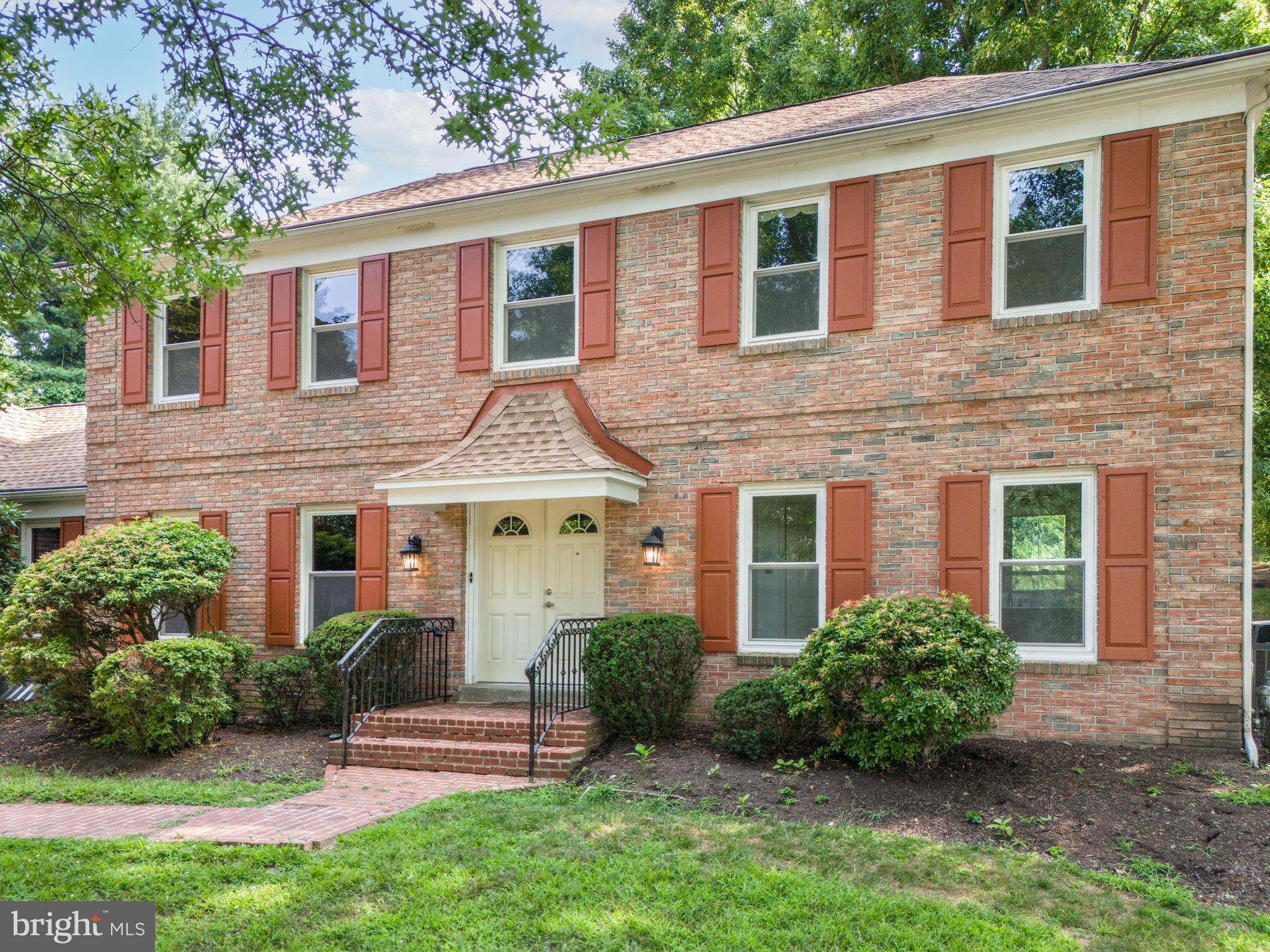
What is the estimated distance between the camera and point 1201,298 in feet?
26.7

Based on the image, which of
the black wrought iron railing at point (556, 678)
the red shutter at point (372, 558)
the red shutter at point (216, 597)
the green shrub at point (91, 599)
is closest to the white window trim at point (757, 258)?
the black wrought iron railing at point (556, 678)

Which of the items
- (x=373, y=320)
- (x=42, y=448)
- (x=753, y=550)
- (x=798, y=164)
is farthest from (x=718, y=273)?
(x=42, y=448)

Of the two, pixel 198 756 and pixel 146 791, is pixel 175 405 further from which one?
pixel 146 791

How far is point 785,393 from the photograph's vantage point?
9594 millimetres

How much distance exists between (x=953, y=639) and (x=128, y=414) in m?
10.6

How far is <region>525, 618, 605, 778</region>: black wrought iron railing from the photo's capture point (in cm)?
827

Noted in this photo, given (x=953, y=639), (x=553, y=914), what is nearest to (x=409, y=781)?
(x=553, y=914)

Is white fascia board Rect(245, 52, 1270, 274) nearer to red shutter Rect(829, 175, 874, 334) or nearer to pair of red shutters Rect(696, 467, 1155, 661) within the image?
red shutter Rect(829, 175, 874, 334)

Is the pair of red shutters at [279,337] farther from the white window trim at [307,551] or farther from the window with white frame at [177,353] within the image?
the white window trim at [307,551]

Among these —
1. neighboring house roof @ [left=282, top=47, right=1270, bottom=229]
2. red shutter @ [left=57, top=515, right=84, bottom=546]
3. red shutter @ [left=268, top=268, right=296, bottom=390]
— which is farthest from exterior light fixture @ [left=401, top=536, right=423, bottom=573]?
red shutter @ [left=57, top=515, right=84, bottom=546]

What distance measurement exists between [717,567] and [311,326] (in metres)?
5.93

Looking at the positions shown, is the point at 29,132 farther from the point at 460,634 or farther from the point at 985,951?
the point at 985,951

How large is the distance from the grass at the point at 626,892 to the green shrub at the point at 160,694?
3226mm

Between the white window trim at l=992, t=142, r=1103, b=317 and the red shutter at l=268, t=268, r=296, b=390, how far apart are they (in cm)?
788
